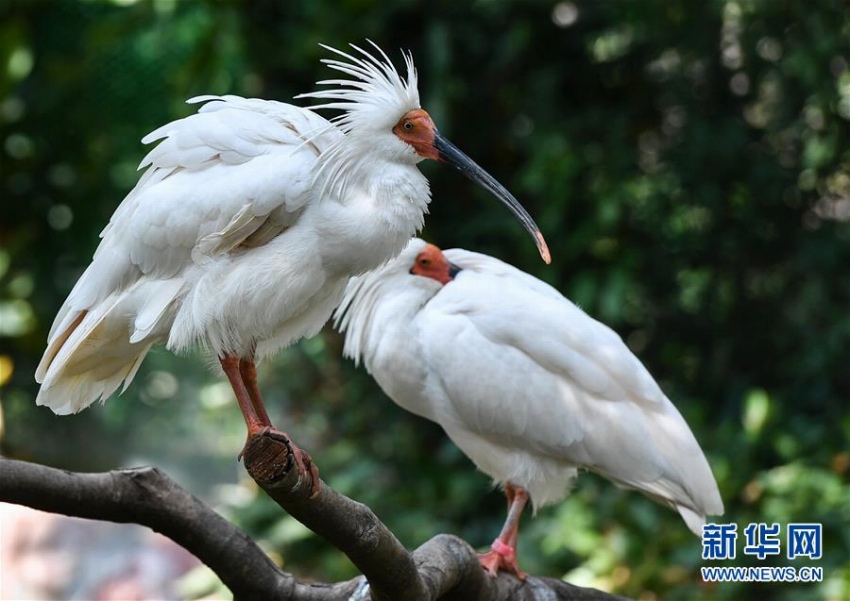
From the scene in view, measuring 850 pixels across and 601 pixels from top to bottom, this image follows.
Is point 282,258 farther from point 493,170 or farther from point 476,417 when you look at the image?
point 493,170

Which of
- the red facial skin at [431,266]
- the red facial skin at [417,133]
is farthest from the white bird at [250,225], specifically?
the red facial skin at [431,266]

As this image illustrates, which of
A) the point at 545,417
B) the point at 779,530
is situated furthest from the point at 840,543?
the point at 545,417

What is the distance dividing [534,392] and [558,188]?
1.94 m

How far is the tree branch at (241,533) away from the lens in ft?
7.61

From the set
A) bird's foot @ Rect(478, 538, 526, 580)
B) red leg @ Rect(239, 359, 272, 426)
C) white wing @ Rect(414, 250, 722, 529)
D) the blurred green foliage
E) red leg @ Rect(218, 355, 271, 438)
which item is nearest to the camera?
red leg @ Rect(218, 355, 271, 438)

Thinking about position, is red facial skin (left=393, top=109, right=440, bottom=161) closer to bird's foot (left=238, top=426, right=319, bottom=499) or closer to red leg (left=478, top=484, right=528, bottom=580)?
bird's foot (left=238, top=426, right=319, bottom=499)

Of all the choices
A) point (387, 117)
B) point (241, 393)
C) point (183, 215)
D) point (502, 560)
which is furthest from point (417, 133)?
point (502, 560)

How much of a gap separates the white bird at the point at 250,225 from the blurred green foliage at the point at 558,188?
8.51 ft

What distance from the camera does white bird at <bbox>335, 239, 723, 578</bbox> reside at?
3930 millimetres

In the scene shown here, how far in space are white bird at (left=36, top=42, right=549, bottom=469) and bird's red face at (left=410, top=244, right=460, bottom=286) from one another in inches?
41.0

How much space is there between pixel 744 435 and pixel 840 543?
625 millimetres

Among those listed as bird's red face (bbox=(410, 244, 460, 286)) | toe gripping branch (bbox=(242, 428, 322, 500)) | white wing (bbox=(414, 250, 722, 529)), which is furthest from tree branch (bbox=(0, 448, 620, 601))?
bird's red face (bbox=(410, 244, 460, 286))

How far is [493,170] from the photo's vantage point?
6312mm

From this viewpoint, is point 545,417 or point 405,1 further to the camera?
point 405,1
